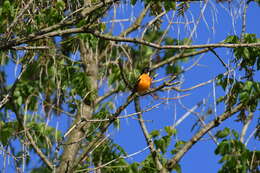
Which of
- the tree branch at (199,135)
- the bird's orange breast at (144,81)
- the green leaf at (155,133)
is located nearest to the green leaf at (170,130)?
the green leaf at (155,133)

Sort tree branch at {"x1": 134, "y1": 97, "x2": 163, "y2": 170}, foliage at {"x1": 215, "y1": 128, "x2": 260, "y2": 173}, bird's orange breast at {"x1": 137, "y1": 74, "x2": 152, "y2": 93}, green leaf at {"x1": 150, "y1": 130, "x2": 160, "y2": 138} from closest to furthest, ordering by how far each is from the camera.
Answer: foliage at {"x1": 215, "y1": 128, "x2": 260, "y2": 173} → tree branch at {"x1": 134, "y1": 97, "x2": 163, "y2": 170} → green leaf at {"x1": 150, "y1": 130, "x2": 160, "y2": 138} → bird's orange breast at {"x1": 137, "y1": 74, "x2": 152, "y2": 93}

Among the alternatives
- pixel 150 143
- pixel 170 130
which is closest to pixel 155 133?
pixel 150 143

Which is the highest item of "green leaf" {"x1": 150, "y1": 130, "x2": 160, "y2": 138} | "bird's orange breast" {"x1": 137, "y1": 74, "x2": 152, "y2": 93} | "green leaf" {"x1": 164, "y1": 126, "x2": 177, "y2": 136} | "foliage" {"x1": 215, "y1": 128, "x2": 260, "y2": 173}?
"bird's orange breast" {"x1": 137, "y1": 74, "x2": 152, "y2": 93}

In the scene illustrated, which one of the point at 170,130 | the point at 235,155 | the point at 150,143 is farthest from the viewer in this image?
the point at 150,143

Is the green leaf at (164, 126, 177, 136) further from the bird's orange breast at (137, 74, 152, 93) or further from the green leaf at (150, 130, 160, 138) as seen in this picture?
the bird's orange breast at (137, 74, 152, 93)

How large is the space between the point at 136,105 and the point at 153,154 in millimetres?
911

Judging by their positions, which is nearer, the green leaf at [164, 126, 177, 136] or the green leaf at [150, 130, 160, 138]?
the green leaf at [164, 126, 177, 136]

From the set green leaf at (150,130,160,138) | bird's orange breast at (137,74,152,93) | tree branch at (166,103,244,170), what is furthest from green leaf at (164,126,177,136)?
bird's orange breast at (137,74,152,93)

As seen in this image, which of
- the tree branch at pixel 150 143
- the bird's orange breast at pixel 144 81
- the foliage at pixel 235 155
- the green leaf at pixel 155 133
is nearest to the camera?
the foliage at pixel 235 155

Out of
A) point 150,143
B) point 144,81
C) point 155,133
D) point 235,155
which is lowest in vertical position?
point 235,155

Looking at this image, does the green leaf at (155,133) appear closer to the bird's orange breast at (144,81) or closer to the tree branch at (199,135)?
the tree branch at (199,135)

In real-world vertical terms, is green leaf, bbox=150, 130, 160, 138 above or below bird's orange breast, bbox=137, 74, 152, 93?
below

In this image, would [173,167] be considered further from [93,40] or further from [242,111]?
[93,40]

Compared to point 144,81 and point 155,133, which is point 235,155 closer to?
point 155,133
